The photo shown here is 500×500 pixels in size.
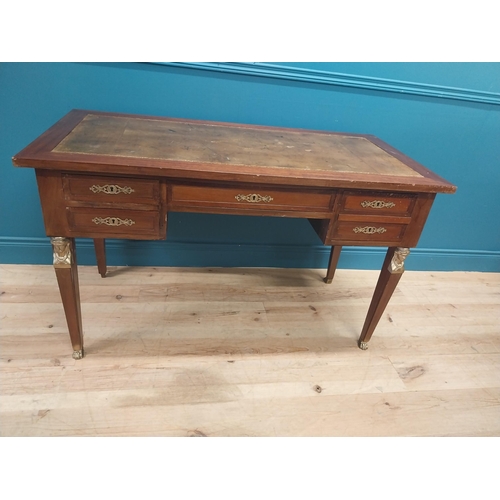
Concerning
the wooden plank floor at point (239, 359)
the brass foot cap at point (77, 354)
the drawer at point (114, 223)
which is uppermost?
the drawer at point (114, 223)

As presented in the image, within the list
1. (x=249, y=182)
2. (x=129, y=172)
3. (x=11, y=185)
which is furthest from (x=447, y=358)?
(x=11, y=185)

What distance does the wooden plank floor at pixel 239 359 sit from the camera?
4.27ft

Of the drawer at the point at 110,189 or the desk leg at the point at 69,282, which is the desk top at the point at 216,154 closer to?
the drawer at the point at 110,189

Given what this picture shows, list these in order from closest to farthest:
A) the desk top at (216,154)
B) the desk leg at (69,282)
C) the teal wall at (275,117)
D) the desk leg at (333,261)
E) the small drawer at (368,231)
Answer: the desk top at (216,154), the desk leg at (69,282), the small drawer at (368,231), the teal wall at (275,117), the desk leg at (333,261)

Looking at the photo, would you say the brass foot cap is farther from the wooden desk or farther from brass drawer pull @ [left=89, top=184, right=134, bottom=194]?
brass drawer pull @ [left=89, top=184, right=134, bottom=194]

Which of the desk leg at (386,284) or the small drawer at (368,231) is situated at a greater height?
the small drawer at (368,231)

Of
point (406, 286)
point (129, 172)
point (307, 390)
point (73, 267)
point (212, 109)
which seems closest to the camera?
point (129, 172)

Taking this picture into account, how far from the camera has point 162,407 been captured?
1314mm

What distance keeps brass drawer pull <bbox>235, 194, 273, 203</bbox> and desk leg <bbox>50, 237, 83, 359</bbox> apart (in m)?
0.61

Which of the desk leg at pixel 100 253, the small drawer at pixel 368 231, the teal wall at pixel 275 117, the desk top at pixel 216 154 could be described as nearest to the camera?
the desk top at pixel 216 154

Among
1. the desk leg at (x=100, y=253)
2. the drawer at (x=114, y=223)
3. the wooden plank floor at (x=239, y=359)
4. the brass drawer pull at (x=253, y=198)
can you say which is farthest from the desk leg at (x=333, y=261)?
the desk leg at (x=100, y=253)

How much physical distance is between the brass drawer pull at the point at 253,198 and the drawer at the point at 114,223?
29cm
